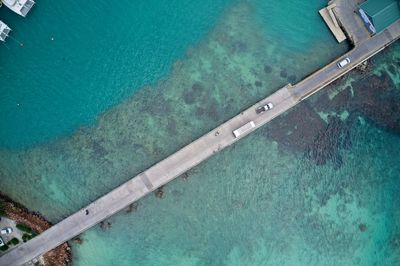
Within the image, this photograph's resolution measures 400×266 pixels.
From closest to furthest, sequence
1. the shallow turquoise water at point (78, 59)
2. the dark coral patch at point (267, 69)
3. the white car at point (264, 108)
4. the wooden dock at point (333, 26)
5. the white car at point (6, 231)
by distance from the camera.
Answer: the white car at point (6, 231)
the white car at point (264, 108)
the shallow turquoise water at point (78, 59)
the wooden dock at point (333, 26)
the dark coral patch at point (267, 69)

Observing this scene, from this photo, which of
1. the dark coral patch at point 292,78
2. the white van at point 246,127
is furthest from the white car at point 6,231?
the dark coral patch at point 292,78

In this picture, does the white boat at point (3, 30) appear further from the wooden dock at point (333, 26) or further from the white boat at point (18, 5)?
the wooden dock at point (333, 26)

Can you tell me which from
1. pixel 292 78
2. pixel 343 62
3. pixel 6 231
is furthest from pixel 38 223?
pixel 343 62

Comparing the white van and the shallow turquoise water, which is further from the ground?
the shallow turquoise water

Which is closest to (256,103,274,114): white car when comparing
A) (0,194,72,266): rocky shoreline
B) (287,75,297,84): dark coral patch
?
(287,75,297,84): dark coral patch

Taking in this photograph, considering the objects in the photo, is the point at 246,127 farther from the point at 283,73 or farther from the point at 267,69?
the point at 283,73

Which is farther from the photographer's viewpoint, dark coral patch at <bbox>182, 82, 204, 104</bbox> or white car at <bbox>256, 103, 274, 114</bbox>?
dark coral patch at <bbox>182, 82, 204, 104</bbox>

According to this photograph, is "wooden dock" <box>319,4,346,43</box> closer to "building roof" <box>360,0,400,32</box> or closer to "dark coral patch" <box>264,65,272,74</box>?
"building roof" <box>360,0,400,32</box>
